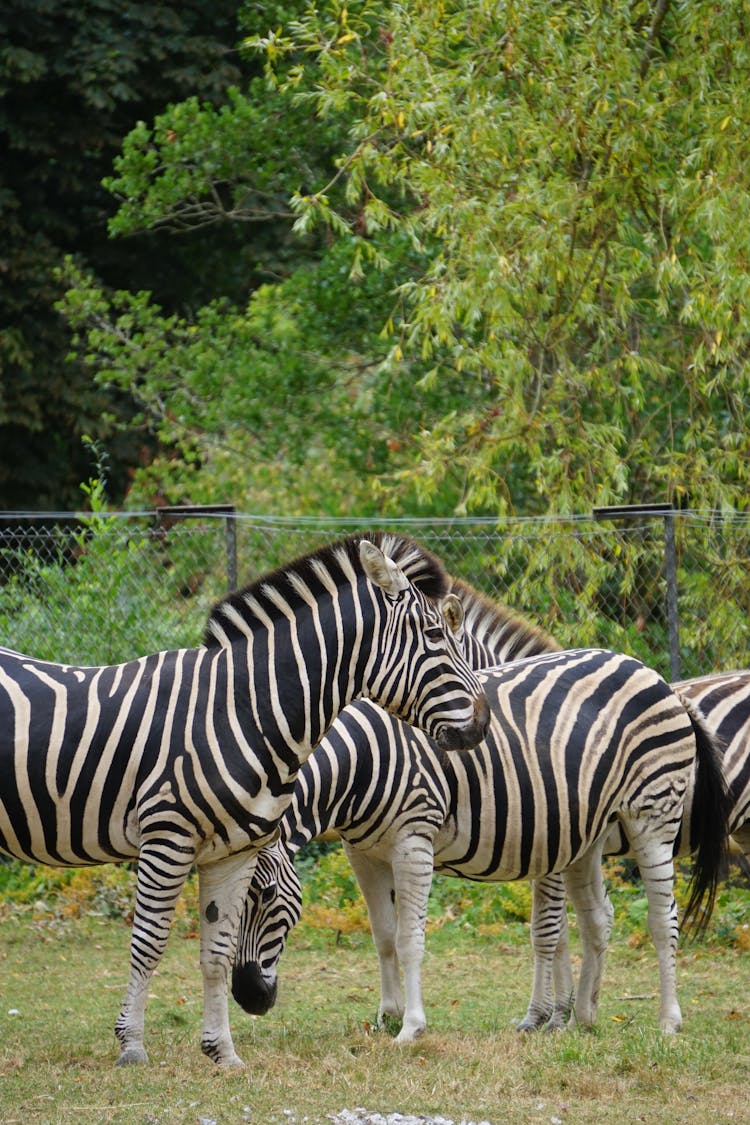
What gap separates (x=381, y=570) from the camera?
5.59m

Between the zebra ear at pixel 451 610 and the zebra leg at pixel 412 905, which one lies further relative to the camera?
the zebra leg at pixel 412 905

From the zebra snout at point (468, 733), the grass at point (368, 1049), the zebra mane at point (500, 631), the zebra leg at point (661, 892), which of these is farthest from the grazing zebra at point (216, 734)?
the zebra mane at point (500, 631)

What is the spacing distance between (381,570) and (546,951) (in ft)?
7.37

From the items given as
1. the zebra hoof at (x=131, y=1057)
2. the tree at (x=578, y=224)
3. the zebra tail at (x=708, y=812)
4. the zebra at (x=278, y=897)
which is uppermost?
the tree at (x=578, y=224)

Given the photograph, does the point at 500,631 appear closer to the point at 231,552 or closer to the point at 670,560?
the point at 670,560

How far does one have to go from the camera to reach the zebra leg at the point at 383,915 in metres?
6.51

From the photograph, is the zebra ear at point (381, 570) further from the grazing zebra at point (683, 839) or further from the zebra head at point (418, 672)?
the grazing zebra at point (683, 839)

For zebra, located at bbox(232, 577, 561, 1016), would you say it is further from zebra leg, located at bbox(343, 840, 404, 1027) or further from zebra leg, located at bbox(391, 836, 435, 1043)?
zebra leg, located at bbox(391, 836, 435, 1043)

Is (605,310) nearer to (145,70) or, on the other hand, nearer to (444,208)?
(444,208)

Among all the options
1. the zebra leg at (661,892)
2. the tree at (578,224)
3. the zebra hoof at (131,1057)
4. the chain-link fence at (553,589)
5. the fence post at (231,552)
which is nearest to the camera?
the zebra hoof at (131,1057)

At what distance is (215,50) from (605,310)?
29.2 ft

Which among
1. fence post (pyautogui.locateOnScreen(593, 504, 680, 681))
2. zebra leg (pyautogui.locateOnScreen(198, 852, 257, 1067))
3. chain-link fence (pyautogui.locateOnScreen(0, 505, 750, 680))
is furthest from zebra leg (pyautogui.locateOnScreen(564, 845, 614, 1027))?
chain-link fence (pyautogui.locateOnScreen(0, 505, 750, 680))

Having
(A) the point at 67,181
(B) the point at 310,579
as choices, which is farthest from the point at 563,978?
(A) the point at 67,181

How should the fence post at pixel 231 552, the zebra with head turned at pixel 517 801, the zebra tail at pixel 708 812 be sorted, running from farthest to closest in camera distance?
the fence post at pixel 231 552, the zebra tail at pixel 708 812, the zebra with head turned at pixel 517 801
